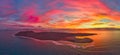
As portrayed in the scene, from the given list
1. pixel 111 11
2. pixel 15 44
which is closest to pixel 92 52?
pixel 111 11

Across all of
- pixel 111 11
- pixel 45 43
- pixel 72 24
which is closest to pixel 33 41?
pixel 45 43

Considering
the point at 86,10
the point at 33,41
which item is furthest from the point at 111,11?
the point at 33,41

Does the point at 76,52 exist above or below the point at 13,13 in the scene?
below

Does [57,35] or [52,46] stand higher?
[57,35]

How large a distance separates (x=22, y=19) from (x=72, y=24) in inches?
23.3

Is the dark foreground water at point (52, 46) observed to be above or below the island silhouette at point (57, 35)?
below

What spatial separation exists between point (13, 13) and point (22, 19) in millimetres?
127

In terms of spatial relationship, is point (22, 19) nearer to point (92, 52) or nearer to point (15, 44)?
point (15, 44)

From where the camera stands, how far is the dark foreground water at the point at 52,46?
18.0 feet

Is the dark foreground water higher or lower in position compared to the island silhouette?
lower

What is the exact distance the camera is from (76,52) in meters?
5.48

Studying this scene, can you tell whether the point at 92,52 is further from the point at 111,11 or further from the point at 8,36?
the point at 8,36

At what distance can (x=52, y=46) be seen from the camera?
5492mm

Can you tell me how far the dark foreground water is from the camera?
5473 millimetres
